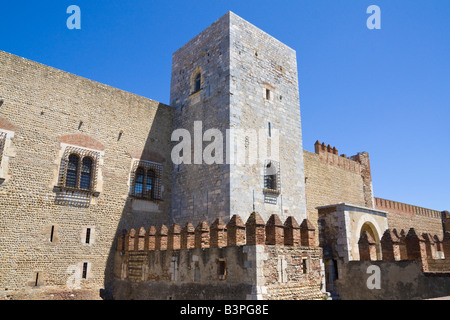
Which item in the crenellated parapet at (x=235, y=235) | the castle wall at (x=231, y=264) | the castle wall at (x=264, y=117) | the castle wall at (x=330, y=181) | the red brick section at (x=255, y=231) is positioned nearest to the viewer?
the castle wall at (x=231, y=264)

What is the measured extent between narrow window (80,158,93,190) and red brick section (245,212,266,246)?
6436 millimetres

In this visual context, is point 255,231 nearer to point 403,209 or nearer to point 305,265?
point 305,265

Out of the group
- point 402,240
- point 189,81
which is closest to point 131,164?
point 189,81

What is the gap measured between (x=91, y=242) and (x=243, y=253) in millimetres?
5943

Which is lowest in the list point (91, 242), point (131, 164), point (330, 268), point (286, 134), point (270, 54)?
point (330, 268)

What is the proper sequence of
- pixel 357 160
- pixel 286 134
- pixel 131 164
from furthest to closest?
pixel 357 160, pixel 286 134, pixel 131 164

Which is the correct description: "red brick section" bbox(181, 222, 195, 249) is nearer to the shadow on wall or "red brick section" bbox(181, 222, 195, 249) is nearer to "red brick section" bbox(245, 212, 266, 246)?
"red brick section" bbox(245, 212, 266, 246)

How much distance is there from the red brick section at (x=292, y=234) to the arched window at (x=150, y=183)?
6.30 metres

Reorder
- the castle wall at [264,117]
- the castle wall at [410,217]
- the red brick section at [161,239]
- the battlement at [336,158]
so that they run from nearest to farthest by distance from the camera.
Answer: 1. the red brick section at [161,239]
2. the castle wall at [264,117]
3. the battlement at [336,158]
4. the castle wall at [410,217]

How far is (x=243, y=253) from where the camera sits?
873cm

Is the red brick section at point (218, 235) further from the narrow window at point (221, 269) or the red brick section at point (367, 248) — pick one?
the red brick section at point (367, 248)

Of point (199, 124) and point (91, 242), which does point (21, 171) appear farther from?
point (199, 124)

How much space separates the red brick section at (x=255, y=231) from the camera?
875 cm

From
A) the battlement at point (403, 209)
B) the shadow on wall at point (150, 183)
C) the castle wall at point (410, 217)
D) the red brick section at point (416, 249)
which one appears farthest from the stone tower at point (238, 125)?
the castle wall at point (410, 217)
